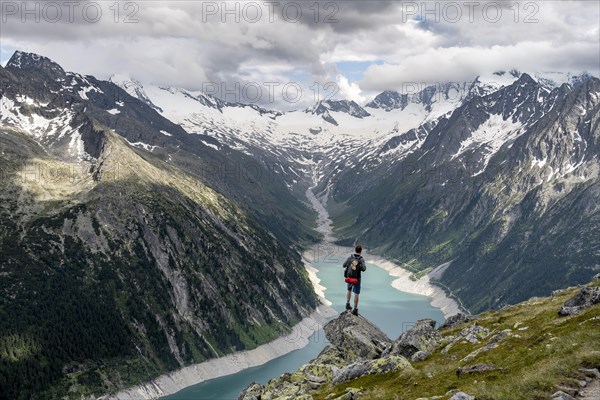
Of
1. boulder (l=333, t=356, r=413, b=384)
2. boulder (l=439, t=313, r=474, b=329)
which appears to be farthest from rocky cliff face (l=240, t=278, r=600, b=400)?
boulder (l=439, t=313, r=474, b=329)

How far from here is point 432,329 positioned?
5909 cm

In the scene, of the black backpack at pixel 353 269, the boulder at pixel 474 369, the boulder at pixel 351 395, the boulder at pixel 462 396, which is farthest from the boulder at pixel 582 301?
the boulder at pixel 462 396

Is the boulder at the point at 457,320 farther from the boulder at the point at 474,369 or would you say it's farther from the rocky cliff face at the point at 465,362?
the boulder at the point at 474,369

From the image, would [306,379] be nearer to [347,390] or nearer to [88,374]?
[347,390]

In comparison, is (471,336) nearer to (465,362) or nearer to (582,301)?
(582,301)

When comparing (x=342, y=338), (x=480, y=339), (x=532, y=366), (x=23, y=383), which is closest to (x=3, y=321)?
(x=23, y=383)

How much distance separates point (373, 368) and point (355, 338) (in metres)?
11.8

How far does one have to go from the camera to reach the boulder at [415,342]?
2089 inches

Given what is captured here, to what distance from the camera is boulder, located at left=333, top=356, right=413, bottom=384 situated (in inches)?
1764

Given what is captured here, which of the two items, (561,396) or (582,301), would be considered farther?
(582,301)

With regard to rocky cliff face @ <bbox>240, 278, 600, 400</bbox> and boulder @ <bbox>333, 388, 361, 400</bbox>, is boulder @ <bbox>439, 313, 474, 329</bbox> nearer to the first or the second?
rocky cliff face @ <bbox>240, 278, 600, 400</bbox>

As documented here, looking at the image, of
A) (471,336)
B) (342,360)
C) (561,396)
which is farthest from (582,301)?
(561,396)

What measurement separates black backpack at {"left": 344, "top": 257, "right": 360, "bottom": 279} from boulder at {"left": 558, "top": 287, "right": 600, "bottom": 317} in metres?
18.1

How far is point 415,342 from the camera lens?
176 ft
